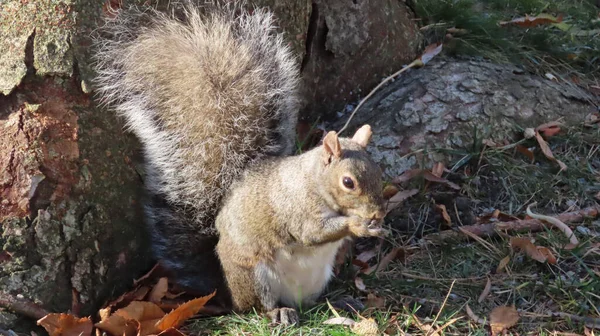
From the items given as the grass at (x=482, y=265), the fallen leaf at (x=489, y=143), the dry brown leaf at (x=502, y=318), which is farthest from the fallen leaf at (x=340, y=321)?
the fallen leaf at (x=489, y=143)

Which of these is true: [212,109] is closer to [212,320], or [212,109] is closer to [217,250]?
[217,250]

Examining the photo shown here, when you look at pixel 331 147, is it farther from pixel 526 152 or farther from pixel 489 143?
pixel 526 152

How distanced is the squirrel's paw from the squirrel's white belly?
6 cm

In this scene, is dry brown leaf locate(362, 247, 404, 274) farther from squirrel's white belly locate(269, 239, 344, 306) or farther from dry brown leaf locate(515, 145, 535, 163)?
dry brown leaf locate(515, 145, 535, 163)

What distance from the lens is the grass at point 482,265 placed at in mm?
1906

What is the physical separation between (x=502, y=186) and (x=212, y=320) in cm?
116

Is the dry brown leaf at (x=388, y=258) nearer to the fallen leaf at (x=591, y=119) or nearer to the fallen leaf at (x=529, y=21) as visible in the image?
the fallen leaf at (x=591, y=119)

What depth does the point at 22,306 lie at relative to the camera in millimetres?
1792

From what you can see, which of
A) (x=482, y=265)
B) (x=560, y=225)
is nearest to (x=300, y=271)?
(x=482, y=265)

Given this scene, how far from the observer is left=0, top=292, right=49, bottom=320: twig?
1780mm

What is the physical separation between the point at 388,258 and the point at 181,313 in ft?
2.33

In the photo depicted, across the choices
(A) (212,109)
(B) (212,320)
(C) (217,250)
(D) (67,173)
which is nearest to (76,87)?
(D) (67,173)

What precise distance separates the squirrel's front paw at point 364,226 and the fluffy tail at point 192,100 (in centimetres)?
38

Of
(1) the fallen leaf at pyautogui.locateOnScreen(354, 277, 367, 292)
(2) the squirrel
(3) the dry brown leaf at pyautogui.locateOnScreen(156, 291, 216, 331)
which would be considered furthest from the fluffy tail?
(1) the fallen leaf at pyautogui.locateOnScreen(354, 277, 367, 292)
